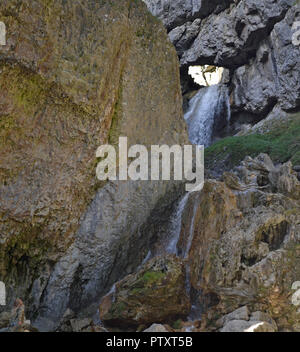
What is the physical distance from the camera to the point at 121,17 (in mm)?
9102

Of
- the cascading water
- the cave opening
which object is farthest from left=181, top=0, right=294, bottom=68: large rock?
the cascading water

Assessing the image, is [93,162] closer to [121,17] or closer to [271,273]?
[121,17]

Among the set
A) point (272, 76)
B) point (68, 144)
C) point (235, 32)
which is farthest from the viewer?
point (235, 32)

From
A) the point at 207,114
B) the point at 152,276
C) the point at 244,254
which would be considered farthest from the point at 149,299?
the point at 207,114

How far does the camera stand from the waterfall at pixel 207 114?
89.8 feet

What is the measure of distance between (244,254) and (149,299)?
2462 mm

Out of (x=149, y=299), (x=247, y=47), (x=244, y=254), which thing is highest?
(x=247, y=47)

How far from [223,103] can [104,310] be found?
80.4 feet

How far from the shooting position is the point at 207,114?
92.9ft

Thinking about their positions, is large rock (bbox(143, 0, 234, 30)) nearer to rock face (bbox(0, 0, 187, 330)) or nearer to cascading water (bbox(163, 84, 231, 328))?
cascading water (bbox(163, 84, 231, 328))

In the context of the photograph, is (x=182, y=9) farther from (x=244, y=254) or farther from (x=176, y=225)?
(x=244, y=254)

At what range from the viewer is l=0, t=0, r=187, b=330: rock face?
7.18m

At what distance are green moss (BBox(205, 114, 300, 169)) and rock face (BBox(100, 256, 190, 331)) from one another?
11029mm
